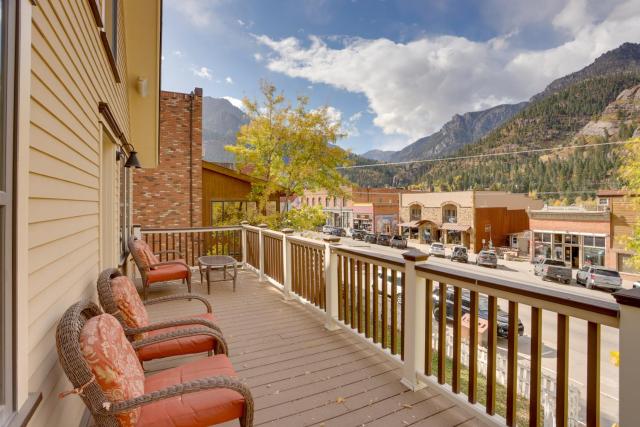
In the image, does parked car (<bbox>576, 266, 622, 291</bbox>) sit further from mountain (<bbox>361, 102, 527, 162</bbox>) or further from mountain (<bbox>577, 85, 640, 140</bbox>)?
mountain (<bbox>361, 102, 527, 162</bbox>)

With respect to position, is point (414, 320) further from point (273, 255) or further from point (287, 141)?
point (287, 141)

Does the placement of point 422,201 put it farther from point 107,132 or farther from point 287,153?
point 107,132

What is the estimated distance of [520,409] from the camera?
579 cm

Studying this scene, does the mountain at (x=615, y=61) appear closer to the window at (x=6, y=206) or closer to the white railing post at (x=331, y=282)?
the white railing post at (x=331, y=282)

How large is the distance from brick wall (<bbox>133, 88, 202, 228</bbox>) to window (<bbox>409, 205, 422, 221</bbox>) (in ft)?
87.2

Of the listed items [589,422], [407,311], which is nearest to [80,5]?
[407,311]

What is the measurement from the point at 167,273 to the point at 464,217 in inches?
1124

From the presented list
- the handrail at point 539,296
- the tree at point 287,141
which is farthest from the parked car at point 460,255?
the handrail at point 539,296

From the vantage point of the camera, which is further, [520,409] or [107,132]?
[520,409]

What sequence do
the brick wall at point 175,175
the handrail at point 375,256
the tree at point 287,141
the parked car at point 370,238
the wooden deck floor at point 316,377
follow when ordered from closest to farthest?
the wooden deck floor at point 316,377, the handrail at point 375,256, the brick wall at point 175,175, the tree at point 287,141, the parked car at point 370,238

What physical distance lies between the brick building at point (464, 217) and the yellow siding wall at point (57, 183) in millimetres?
30221

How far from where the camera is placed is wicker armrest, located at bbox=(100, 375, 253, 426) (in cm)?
138

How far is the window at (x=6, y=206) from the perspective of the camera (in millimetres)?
972

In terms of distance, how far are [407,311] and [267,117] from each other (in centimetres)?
1156
